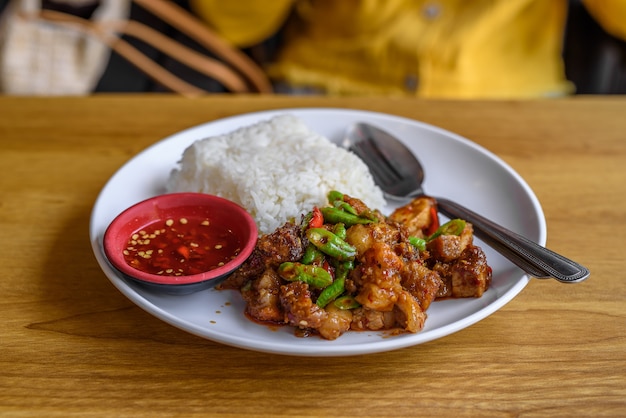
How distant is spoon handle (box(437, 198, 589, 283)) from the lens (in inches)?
56.6

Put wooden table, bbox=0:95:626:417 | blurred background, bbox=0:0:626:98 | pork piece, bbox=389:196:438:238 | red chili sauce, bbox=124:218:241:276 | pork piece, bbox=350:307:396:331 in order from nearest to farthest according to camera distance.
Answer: wooden table, bbox=0:95:626:417, pork piece, bbox=350:307:396:331, red chili sauce, bbox=124:218:241:276, pork piece, bbox=389:196:438:238, blurred background, bbox=0:0:626:98

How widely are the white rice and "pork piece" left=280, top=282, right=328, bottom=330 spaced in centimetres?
37

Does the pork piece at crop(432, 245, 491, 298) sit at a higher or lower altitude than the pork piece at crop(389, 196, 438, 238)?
higher

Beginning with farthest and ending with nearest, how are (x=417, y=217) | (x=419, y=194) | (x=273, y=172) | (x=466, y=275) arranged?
(x=419, y=194), (x=273, y=172), (x=417, y=217), (x=466, y=275)

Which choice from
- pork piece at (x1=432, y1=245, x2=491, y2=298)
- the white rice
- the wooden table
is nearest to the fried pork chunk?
pork piece at (x1=432, y1=245, x2=491, y2=298)

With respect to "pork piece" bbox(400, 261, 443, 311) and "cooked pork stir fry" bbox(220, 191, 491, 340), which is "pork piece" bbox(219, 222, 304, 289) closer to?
"cooked pork stir fry" bbox(220, 191, 491, 340)

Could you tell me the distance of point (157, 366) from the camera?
1.40 meters

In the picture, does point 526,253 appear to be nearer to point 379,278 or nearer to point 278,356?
point 379,278

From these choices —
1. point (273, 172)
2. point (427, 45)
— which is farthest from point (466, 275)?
point (427, 45)

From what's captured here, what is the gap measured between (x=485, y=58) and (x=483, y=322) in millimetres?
2142

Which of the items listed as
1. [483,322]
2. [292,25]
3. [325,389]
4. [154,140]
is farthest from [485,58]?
[325,389]

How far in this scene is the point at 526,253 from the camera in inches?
60.4

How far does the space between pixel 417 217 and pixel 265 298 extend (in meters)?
0.52

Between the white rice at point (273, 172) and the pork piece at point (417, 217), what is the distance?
181mm
